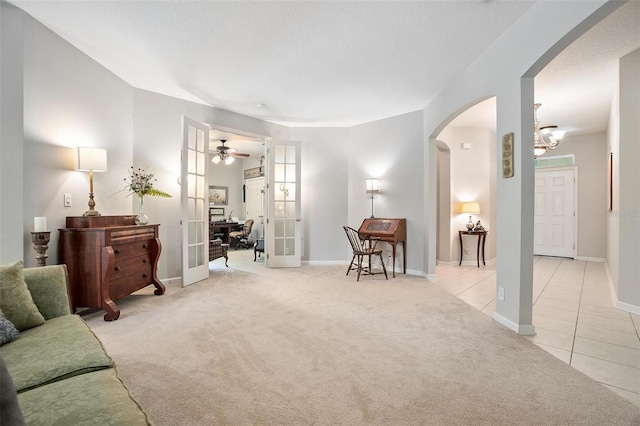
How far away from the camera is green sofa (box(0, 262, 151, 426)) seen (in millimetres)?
979

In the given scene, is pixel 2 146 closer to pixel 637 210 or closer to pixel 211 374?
pixel 211 374

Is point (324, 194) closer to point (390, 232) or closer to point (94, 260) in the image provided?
point (390, 232)

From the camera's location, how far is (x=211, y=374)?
203 cm

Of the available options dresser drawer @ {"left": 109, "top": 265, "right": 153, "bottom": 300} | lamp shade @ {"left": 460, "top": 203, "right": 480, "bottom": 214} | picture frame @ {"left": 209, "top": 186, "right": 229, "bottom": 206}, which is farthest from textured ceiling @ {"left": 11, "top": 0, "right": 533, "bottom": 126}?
picture frame @ {"left": 209, "top": 186, "right": 229, "bottom": 206}

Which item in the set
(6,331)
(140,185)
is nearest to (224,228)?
(140,185)

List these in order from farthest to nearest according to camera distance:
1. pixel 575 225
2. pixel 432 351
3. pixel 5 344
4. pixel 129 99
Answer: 1. pixel 575 225
2. pixel 129 99
3. pixel 432 351
4. pixel 5 344

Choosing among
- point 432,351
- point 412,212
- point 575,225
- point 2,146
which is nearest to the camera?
point 432,351

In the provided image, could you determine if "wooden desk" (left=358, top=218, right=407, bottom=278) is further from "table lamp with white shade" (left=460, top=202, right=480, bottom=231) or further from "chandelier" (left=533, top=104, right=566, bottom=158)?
"chandelier" (left=533, top=104, right=566, bottom=158)

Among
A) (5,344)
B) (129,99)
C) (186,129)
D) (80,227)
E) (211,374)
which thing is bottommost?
(211,374)

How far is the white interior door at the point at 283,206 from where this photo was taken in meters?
5.76

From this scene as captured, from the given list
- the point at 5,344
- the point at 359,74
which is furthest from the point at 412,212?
the point at 5,344

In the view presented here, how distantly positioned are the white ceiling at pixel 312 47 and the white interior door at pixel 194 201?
0.62 meters

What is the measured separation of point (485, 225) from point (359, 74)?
4151mm

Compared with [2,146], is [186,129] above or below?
above
